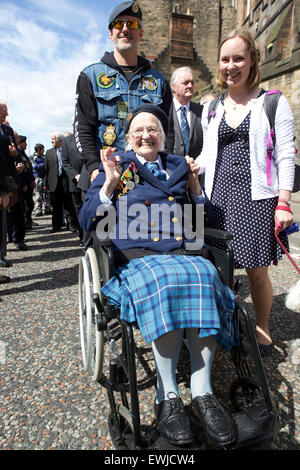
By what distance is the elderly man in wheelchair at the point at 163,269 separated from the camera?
1.61 m

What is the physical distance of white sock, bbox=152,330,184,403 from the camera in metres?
1.67

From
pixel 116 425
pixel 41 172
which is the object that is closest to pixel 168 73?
pixel 41 172

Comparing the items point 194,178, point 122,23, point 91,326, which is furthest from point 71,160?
point 91,326

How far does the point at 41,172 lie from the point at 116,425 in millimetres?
10340

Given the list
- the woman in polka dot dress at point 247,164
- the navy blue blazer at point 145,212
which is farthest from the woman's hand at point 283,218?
the navy blue blazer at point 145,212

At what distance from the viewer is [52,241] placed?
7461 mm

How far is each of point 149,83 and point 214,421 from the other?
2.47m

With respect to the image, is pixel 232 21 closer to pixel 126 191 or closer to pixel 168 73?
pixel 168 73

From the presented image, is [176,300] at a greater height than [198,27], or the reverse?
[198,27]

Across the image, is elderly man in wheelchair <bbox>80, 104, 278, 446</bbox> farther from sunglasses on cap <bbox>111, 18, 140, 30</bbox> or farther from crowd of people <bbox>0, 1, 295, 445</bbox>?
sunglasses on cap <bbox>111, 18, 140, 30</bbox>

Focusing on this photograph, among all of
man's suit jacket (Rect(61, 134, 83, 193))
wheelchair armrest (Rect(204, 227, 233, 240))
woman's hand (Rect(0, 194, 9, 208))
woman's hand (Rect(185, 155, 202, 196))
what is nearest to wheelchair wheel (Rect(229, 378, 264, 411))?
wheelchair armrest (Rect(204, 227, 233, 240))

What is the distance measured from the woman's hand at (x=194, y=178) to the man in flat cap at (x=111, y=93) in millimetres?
690

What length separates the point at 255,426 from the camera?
4.81ft

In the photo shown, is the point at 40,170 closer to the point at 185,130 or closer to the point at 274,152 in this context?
the point at 185,130
